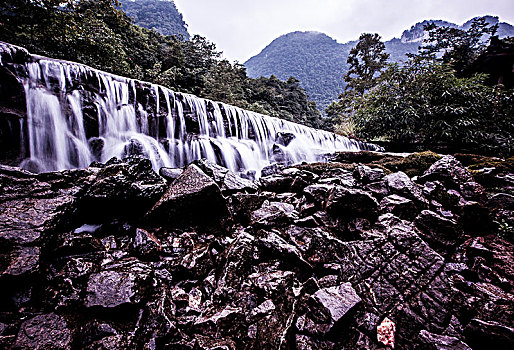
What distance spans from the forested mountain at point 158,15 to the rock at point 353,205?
55.5 metres

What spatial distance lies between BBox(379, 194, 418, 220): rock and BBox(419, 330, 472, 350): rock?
171cm

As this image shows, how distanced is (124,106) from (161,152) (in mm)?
1998

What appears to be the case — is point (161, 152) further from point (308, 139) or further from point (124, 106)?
point (308, 139)

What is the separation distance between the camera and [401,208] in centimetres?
301

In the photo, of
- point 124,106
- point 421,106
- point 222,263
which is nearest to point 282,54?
point 421,106

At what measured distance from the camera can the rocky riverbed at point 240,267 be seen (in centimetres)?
154

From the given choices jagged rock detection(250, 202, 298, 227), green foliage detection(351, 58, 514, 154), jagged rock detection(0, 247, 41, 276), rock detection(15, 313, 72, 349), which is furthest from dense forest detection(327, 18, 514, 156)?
jagged rock detection(0, 247, 41, 276)

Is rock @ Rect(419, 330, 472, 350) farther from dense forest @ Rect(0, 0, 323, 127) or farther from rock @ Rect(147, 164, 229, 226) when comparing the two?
dense forest @ Rect(0, 0, 323, 127)

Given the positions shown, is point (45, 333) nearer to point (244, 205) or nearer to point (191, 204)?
point (191, 204)

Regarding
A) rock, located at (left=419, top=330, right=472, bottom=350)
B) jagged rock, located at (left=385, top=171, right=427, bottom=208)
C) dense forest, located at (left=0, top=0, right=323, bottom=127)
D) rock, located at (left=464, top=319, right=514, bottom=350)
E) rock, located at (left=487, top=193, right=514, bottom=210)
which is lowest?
rock, located at (left=419, top=330, right=472, bottom=350)

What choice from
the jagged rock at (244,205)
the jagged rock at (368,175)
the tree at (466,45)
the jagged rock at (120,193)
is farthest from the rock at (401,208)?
the tree at (466,45)

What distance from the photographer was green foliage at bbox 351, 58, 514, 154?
10.3 meters

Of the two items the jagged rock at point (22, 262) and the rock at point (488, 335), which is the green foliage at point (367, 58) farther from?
the jagged rock at point (22, 262)

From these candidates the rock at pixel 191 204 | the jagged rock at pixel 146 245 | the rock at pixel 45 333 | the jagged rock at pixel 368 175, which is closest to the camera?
the rock at pixel 45 333
